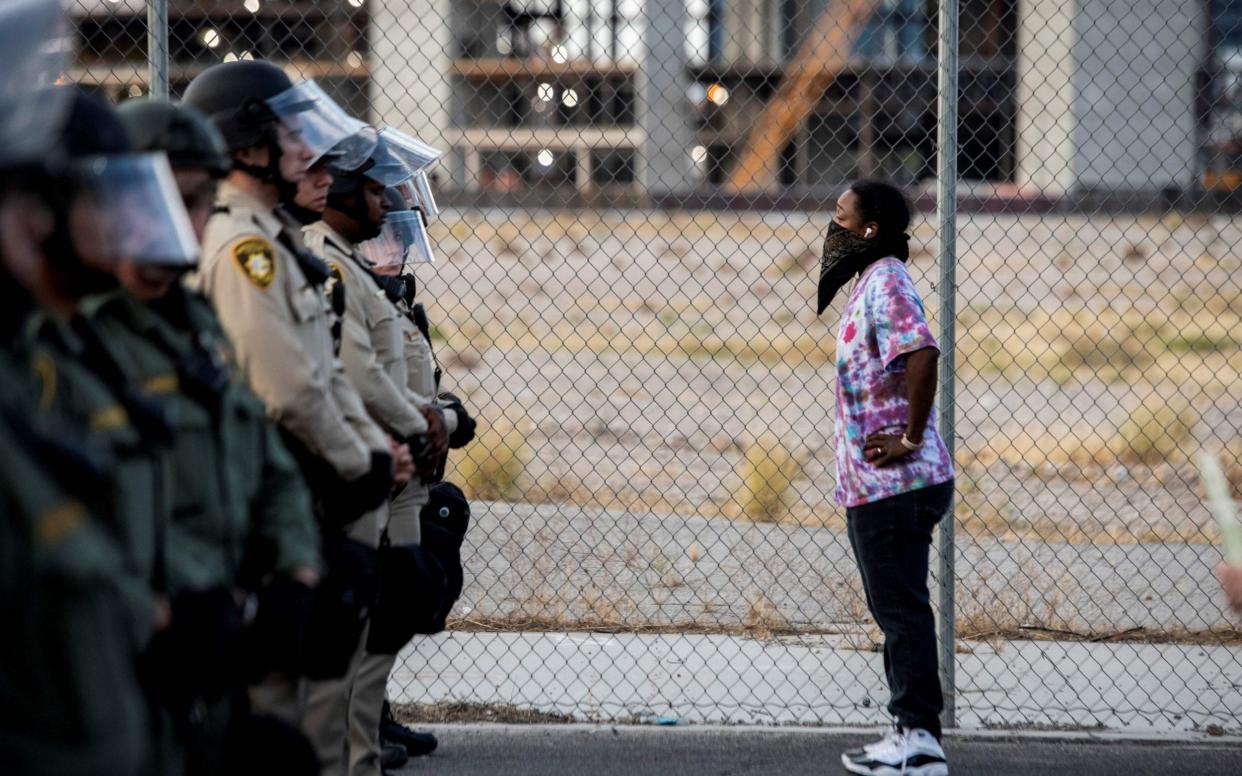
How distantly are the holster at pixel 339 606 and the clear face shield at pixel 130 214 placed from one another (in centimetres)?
77

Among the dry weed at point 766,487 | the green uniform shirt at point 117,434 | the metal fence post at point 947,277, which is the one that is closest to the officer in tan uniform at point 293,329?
the green uniform shirt at point 117,434

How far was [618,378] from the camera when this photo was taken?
1568 centimetres

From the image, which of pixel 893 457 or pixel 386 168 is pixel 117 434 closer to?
pixel 386 168

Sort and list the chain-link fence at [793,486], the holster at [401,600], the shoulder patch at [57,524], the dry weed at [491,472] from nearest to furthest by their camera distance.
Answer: the shoulder patch at [57,524]
the holster at [401,600]
the chain-link fence at [793,486]
the dry weed at [491,472]

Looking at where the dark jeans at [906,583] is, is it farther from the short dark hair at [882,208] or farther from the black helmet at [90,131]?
the black helmet at [90,131]

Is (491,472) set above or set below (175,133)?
below

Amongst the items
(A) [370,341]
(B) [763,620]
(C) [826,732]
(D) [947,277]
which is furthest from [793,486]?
(A) [370,341]

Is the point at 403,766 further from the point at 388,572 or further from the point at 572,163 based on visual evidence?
the point at 572,163

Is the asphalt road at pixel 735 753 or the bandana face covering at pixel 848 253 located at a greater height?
the bandana face covering at pixel 848 253

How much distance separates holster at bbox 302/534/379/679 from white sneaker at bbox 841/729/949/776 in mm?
2034

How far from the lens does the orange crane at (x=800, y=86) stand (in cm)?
4219

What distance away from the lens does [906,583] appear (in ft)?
14.5

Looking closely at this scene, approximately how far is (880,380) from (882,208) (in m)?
0.55

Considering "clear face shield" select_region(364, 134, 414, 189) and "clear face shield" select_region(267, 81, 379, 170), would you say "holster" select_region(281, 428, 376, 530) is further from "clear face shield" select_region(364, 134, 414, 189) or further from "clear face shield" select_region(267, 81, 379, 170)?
"clear face shield" select_region(364, 134, 414, 189)
